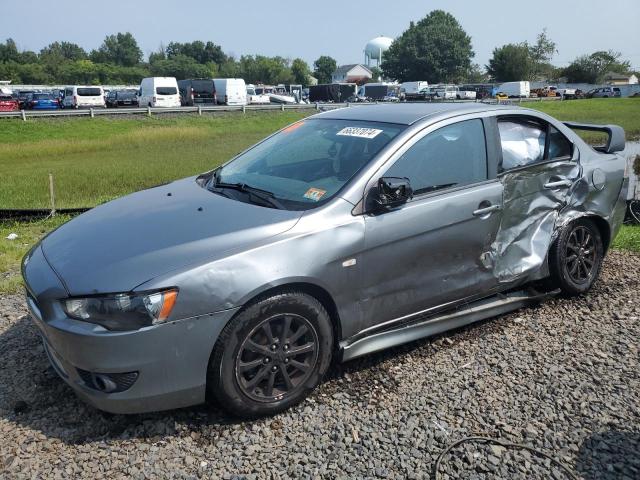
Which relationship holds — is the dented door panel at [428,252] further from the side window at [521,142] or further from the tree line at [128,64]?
the tree line at [128,64]

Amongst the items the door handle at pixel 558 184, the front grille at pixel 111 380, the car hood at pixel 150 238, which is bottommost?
the front grille at pixel 111 380

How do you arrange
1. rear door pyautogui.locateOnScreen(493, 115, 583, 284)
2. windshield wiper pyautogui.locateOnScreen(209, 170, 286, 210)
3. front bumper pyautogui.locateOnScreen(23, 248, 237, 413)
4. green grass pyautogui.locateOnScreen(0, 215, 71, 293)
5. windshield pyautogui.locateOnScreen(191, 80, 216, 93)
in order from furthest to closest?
windshield pyautogui.locateOnScreen(191, 80, 216, 93) < green grass pyautogui.locateOnScreen(0, 215, 71, 293) < rear door pyautogui.locateOnScreen(493, 115, 583, 284) < windshield wiper pyautogui.locateOnScreen(209, 170, 286, 210) < front bumper pyautogui.locateOnScreen(23, 248, 237, 413)

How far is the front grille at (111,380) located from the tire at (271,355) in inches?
16.2

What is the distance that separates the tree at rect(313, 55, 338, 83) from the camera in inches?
5566

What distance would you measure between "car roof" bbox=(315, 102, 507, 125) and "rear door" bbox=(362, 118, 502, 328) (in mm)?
145

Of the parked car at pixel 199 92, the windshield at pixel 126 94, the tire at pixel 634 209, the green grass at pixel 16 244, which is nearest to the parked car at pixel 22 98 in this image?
the windshield at pixel 126 94

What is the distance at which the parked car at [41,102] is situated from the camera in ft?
124

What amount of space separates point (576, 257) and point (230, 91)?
4353cm

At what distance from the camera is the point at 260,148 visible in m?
4.61

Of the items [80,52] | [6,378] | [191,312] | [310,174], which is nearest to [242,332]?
[191,312]

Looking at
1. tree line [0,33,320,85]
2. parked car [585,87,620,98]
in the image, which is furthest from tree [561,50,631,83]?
tree line [0,33,320,85]

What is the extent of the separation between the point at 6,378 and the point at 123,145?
21841 millimetres

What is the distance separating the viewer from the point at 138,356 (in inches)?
112

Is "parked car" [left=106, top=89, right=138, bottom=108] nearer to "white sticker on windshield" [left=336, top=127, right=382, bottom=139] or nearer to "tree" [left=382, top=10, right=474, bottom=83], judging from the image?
"white sticker on windshield" [left=336, top=127, right=382, bottom=139]
